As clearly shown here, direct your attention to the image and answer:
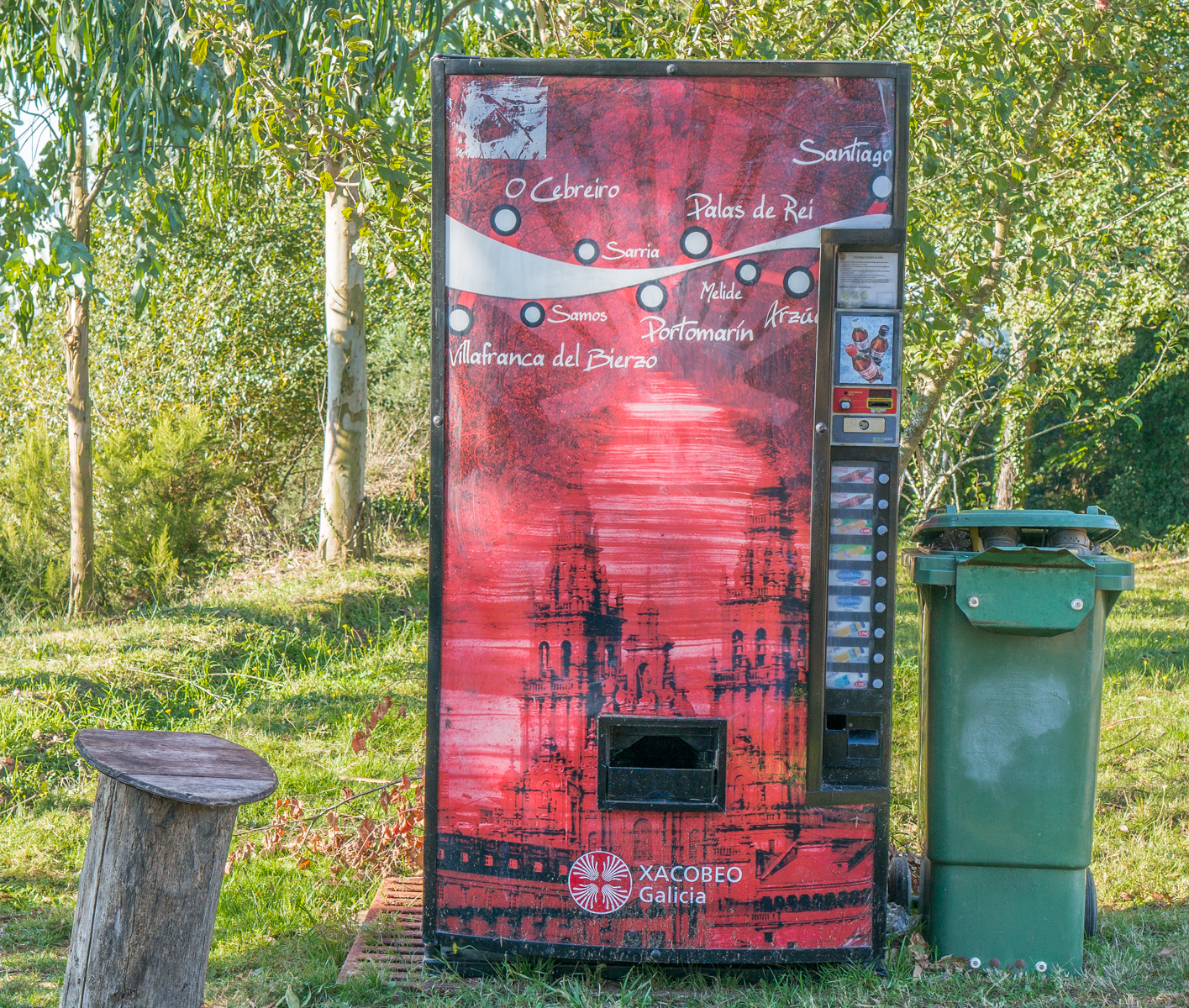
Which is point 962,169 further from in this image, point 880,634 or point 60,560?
point 60,560

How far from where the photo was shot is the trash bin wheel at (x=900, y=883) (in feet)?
10.8

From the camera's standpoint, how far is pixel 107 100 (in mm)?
6539

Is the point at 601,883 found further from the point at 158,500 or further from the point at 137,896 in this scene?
the point at 158,500

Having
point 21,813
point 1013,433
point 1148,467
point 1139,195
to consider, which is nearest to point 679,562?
point 21,813

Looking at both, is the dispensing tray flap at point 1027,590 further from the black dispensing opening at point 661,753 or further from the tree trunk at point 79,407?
the tree trunk at point 79,407

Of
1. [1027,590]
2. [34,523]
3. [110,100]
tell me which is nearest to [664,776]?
[1027,590]

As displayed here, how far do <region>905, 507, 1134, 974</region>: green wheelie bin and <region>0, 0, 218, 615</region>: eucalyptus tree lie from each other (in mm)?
4537

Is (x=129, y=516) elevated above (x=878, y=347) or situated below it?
below

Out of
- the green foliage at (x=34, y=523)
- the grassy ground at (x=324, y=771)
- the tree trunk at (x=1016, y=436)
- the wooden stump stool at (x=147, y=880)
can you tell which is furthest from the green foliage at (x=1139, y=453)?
the wooden stump stool at (x=147, y=880)

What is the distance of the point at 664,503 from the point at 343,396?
6476mm

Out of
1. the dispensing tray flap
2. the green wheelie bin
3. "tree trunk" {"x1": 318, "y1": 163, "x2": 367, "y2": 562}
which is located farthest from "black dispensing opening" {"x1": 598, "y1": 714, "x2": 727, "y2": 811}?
"tree trunk" {"x1": 318, "y1": 163, "x2": 367, "y2": 562}

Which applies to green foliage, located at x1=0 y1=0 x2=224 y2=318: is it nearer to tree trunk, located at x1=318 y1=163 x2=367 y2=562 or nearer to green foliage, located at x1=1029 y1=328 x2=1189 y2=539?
tree trunk, located at x1=318 y1=163 x2=367 y2=562

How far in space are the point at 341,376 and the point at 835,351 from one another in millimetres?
6661

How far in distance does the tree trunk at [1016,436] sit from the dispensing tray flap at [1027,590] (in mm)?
3966
